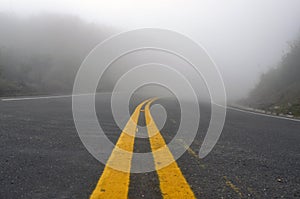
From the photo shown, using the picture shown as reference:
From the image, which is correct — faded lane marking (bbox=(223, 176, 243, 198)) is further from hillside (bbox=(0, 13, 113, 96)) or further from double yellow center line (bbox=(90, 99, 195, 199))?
hillside (bbox=(0, 13, 113, 96))

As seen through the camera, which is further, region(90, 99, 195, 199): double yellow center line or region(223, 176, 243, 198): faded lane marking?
region(223, 176, 243, 198): faded lane marking

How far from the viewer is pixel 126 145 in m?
3.24

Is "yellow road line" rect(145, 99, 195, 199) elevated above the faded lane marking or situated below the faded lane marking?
above

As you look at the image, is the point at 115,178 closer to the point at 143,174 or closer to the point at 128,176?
the point at 128,176

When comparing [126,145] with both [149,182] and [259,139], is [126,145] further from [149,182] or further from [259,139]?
[259,139]

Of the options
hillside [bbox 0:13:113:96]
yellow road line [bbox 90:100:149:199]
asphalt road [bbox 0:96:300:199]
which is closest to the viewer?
yellow road line [bbox 90:100:149:199]

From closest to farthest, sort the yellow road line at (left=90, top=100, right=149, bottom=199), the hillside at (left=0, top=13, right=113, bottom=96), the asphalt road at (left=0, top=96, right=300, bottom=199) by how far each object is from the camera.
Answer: the yellow road line at (left=90, top=100, right=149, bottom=199) → the asphalt road at (left=0, top=96, right=300, bottom=199) → the hillside at (left=0, top=13, right=113, bottom=96)

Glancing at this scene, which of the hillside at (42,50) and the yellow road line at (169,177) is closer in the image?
the yellow road line at (169,177)

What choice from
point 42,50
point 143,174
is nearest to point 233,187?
point 143,174

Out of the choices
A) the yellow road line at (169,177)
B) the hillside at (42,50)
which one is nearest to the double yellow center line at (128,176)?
the yellow road line at (169,177)

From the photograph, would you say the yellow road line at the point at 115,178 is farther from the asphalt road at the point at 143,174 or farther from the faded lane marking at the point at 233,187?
the faded lane marking at the point at 233,187

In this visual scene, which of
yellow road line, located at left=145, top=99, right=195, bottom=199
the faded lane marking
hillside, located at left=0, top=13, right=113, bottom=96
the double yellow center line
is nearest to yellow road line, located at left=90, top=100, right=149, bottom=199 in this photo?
the double yellow center line

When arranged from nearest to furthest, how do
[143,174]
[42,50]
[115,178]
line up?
1. [115,178]
2. [143,174]
3. [42,50]

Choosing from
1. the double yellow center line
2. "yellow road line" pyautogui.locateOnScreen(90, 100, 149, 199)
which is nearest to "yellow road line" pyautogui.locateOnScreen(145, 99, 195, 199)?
the double yellow center line
